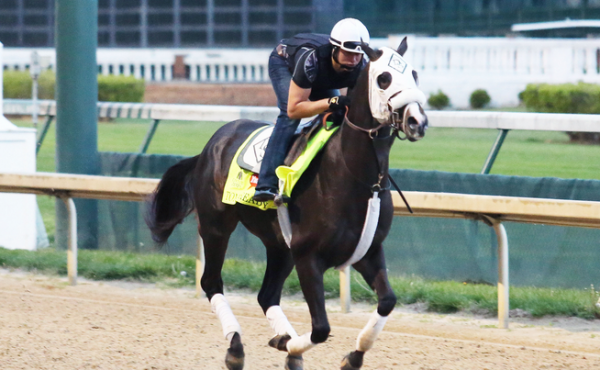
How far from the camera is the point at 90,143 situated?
807 centimetres

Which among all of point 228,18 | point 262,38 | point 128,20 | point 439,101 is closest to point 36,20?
point 128,20

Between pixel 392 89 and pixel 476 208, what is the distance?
1988mm

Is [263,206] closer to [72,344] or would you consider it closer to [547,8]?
[72,344]

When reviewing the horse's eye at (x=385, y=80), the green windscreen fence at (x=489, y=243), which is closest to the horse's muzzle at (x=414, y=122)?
the horse's eye at (x=385, y=80)

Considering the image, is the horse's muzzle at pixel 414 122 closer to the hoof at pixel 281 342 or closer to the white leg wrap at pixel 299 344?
the white leg wrap at pixel 299 344

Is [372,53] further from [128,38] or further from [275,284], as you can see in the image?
[128,38]

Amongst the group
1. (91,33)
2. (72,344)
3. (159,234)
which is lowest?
(72,344)

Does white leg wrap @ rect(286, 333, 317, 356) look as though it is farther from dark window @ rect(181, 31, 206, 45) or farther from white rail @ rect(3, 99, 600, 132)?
dark window @ rect(181, 31, 206, 45)

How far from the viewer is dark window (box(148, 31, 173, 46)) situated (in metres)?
21.1

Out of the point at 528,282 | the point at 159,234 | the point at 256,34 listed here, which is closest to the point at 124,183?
the point at 159,234

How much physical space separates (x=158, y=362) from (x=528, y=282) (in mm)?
2821

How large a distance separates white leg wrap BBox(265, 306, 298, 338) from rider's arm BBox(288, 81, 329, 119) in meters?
1.12

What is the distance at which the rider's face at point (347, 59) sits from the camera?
425 cm

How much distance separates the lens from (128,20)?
21156 millimetres
